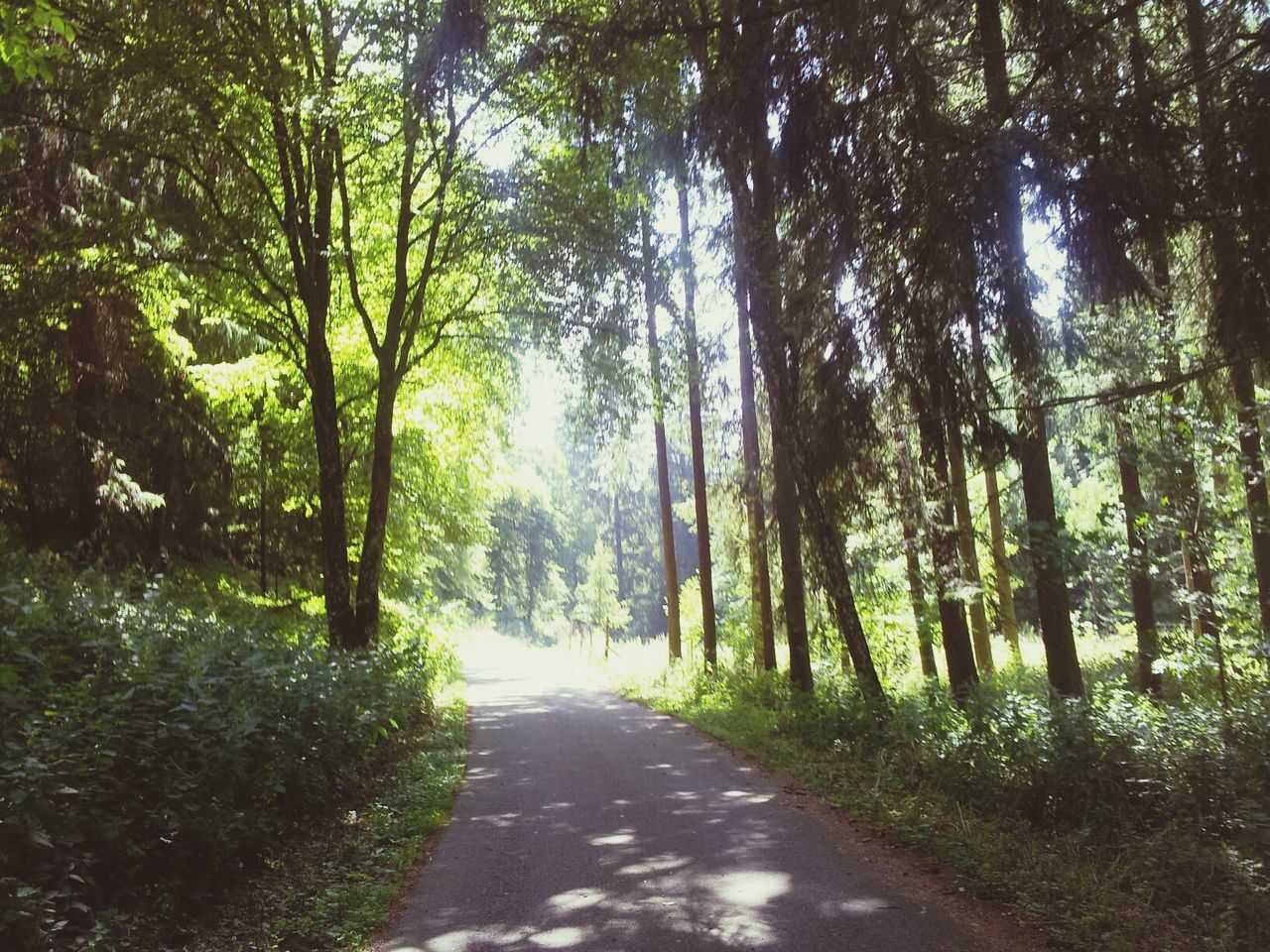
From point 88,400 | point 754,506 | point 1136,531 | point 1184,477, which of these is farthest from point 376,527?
point 1184,477

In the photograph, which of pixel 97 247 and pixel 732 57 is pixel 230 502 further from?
pixel 732 57

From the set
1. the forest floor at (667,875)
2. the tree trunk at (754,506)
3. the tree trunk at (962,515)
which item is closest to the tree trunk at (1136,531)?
the tree trunk at (962,515)

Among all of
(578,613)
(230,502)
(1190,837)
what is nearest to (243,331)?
(230,502)

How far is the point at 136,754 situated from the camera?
16.0ft

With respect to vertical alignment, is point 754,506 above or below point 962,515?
above

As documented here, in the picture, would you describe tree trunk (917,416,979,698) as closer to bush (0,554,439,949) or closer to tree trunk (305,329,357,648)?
bush (0,554,439,949)

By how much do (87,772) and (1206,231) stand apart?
7.12 meters

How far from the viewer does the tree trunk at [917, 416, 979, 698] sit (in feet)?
28.8

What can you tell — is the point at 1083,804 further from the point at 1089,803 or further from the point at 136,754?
the point at 136,754

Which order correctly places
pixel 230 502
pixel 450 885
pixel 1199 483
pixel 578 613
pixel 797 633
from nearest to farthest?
1. pixel 450 885
2. pixel 1199 483
3. pixel 797 633
4. pixel 230 502
5. pixel 578 613

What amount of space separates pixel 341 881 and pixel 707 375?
10.3m

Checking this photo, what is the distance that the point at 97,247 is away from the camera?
10.9 metres

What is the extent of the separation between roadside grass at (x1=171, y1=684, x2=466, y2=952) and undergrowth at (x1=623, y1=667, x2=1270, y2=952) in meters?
3.73

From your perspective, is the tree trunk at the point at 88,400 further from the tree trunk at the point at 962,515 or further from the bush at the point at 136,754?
the tree trunk at the point at 962,515
